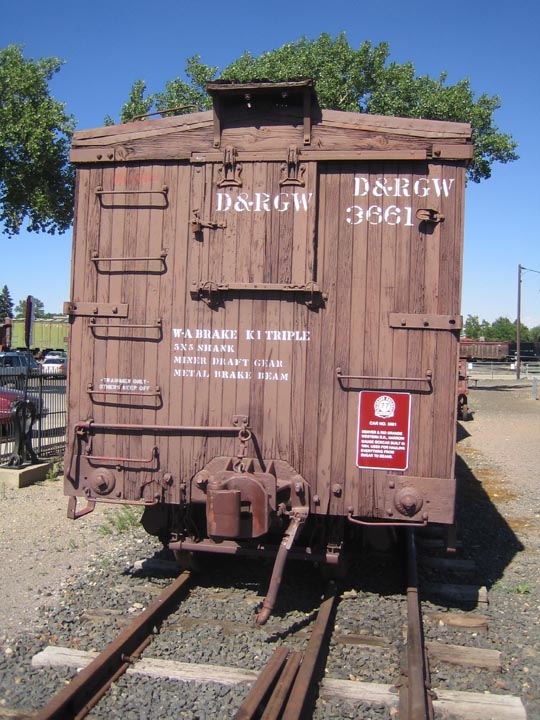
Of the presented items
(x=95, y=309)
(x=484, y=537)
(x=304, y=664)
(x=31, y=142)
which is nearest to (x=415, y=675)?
(x=304, y=664)

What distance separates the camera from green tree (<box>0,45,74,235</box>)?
2017cm

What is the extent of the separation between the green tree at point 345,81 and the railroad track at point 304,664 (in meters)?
20.2

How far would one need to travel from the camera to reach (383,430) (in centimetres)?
496

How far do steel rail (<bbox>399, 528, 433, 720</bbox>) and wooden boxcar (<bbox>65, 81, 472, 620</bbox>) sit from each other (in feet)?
2.32

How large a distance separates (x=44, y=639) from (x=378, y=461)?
107 inches

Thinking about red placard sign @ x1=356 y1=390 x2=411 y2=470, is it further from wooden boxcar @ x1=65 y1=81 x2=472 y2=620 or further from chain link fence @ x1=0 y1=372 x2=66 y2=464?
chain link fence @ x1=0 y1=372 x2=66 y2=464

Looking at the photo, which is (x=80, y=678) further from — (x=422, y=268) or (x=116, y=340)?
(x=422, y=268)

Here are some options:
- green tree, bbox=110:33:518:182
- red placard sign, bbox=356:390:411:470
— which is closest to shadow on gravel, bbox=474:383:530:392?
green tree, bbox=110:33:518:182

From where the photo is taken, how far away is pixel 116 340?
5.33 m

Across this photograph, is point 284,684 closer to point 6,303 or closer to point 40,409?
point 40,409

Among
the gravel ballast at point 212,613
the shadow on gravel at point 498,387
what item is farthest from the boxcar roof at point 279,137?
the shadow on gravel at point 498,387

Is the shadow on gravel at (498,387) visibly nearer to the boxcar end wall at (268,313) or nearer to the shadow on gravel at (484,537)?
the shadow on gravel at (484,537)

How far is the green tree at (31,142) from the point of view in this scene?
20.2 meters

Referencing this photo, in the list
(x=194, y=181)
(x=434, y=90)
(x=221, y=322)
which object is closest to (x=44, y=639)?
(x=221, y=322)
